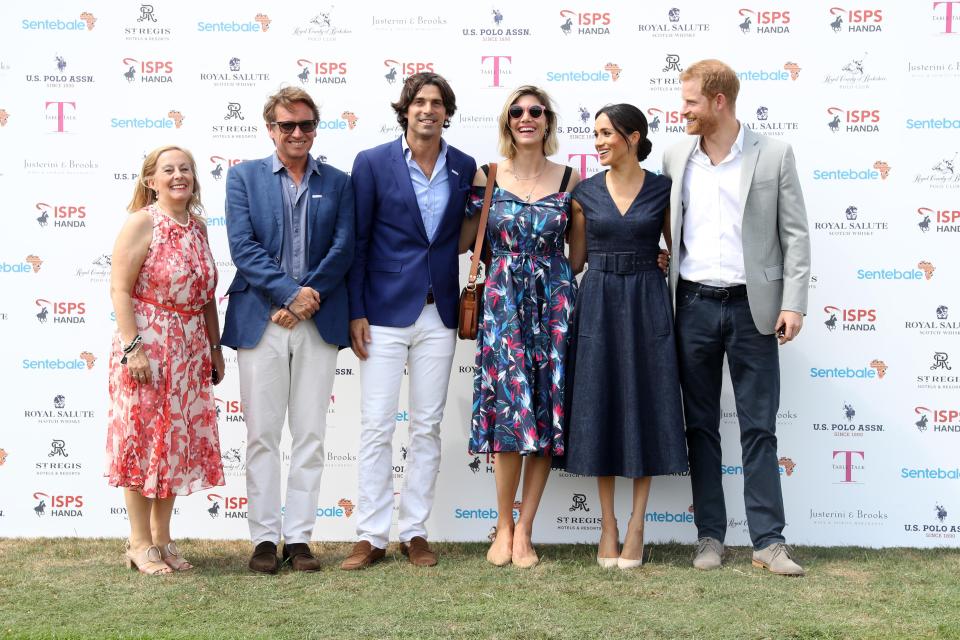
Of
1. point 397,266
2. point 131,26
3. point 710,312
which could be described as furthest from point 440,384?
point 131,26

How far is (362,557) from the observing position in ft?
13.0

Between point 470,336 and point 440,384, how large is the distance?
267mm

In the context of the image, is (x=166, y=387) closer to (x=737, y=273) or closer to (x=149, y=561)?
(x=149, y=561)

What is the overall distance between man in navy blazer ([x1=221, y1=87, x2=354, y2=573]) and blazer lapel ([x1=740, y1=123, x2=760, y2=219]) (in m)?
1.64

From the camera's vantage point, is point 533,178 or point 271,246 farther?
point 533,178

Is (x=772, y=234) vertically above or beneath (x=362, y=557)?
above

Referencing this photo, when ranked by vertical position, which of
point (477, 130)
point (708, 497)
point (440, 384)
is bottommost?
point (708, 497)

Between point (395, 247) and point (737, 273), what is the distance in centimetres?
145

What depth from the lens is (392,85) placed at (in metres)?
4.58

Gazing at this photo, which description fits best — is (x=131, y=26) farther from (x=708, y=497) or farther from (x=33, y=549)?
(x=708, y=497)

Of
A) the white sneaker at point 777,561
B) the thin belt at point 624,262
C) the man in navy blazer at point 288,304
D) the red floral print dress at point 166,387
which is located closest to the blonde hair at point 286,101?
the man in navy blazer at point 288,304

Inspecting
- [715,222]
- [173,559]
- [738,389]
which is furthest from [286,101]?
[738,389]

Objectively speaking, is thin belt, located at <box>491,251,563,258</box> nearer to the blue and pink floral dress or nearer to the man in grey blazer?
the blue and pink floral dress

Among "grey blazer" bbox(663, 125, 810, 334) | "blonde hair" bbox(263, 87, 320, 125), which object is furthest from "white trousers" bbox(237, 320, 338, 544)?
"grey blazer" bbox(663, 125, 810, 334)
